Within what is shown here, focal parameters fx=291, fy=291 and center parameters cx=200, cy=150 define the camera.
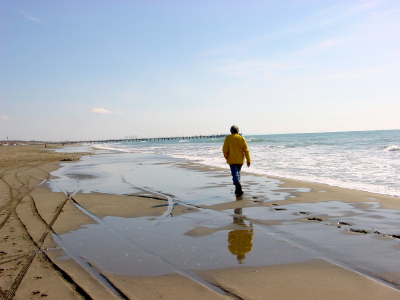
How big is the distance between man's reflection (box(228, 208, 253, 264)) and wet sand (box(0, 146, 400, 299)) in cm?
1

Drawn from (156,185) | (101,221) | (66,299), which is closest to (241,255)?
(66,299)

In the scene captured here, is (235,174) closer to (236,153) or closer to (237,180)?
(237,180)

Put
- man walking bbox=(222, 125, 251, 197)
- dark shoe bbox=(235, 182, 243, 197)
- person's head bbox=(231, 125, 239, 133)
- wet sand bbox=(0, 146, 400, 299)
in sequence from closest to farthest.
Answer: wet sand bbox=(0, 146, 400, 299) → dark shoe bbox=(235, 182, 243, 197) → man walking bbox=(222, 125, 251, 197) → person's head bbox=(231, 125, 239, 133)

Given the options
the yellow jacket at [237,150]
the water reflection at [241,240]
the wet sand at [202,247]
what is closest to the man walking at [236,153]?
the yellow jacket at [237,150]

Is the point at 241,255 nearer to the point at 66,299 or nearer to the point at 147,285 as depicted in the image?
the point at 147,285

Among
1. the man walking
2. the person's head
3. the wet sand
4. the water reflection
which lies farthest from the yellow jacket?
the water reflection

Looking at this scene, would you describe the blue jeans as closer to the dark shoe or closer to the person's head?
the dark shoe

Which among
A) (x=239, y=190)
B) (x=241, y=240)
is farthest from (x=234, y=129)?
(x=241, y=240)

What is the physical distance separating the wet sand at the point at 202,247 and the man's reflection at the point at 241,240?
0.01 meters

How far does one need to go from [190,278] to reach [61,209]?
455 cm

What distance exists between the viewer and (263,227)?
16.1 ft

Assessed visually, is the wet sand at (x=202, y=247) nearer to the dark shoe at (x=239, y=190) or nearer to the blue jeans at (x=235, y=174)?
the dark shoe at (x=239, y=190)

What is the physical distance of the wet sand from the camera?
2.88m

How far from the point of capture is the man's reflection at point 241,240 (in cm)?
376
